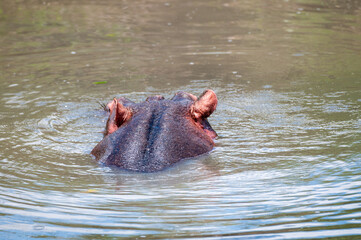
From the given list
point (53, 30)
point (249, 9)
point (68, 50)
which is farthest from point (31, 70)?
point (249, 9)

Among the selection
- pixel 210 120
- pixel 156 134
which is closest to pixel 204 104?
Answer: pixel 156 134

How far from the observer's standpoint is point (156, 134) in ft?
17.7

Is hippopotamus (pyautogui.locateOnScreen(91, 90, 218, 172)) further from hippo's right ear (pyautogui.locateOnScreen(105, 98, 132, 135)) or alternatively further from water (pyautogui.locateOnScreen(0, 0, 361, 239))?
water (pyautogui.locateOnScreen(0, 0, 361, 239))

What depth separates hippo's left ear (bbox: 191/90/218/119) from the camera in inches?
240

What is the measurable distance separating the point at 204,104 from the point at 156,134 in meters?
0.93

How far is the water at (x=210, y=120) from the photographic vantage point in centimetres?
422

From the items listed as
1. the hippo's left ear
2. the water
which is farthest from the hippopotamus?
the water

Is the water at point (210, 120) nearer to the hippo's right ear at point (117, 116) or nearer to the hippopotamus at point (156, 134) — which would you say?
the hippopotamus at point (156, 134)

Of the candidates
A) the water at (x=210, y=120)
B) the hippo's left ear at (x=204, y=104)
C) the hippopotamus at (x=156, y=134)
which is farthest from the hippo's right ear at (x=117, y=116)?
the hippo's left ear at (x=204, y=104)

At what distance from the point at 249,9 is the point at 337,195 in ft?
43.4

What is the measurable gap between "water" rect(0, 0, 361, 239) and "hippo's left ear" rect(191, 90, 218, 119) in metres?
0.46

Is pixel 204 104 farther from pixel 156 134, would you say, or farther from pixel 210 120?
pixel 210 120

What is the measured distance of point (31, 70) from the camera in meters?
10.8

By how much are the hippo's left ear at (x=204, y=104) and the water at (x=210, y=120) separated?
46 cm
